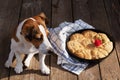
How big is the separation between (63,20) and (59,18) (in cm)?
5

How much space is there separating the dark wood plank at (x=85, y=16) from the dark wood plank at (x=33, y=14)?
272 millimetres

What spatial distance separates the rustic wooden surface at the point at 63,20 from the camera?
208cm

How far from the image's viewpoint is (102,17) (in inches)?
105

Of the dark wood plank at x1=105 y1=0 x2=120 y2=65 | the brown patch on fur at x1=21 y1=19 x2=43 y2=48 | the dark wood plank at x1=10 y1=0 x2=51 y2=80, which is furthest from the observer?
the dark wood plank at x1=105 y1=0 x2=120 y2=65

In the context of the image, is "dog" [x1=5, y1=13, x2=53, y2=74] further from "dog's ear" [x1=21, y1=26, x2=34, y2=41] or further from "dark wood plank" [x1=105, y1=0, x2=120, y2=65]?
"dark wood plank" [x1=105, y1=0, x2=120, y2=65]

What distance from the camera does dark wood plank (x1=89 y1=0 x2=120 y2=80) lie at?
2.10 meters

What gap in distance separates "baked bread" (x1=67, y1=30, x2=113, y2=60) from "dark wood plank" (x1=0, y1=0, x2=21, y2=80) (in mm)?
535

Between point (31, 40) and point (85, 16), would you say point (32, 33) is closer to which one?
point (31, 40)

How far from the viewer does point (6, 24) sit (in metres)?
2.54

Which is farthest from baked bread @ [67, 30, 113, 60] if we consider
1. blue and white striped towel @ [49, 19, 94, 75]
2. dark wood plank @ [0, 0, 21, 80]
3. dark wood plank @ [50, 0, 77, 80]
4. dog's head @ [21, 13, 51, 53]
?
dark wood plank @ [0, 0, 21, 80]

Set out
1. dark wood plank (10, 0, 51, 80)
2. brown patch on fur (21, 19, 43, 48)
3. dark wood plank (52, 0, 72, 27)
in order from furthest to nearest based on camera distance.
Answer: dark wood plank (52, 0, 72, 27) → dark wood plank (10, 0, 51, 80) → brown patch on fur (21, 19, 43, 48)

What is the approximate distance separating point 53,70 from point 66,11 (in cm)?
82

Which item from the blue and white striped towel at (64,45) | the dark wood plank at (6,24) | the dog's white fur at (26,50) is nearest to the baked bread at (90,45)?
the blue and white striped towel at (64,45)

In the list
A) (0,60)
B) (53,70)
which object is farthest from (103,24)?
(0,60)
